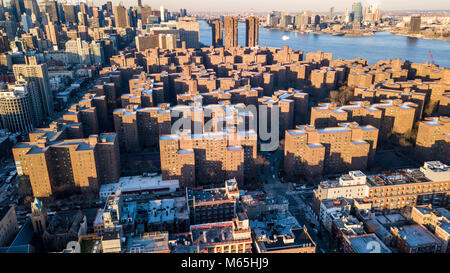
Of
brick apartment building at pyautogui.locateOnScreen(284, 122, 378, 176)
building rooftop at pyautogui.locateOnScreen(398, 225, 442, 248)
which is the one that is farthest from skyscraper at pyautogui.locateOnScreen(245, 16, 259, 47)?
building rooftop at pyautogui.locateOnScreen(398, 225, 442, 248)

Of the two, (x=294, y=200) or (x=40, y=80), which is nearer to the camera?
(x=294, y=200)

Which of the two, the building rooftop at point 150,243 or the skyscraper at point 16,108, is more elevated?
the skyscraper at point 16,108

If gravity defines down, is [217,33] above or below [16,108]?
above

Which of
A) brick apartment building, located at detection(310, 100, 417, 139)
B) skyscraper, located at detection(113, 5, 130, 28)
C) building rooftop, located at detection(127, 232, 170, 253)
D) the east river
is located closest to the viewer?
building rooftop, located at detection(127, 232, 170, 253)

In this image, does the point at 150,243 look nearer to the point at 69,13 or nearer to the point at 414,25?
the point at 414,25

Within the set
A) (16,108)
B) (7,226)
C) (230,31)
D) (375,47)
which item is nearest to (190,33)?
(230,31)

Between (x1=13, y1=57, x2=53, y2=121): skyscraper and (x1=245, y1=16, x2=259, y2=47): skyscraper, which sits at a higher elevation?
(x1=245, y1=16, x2=259, y2=47): skyscraper

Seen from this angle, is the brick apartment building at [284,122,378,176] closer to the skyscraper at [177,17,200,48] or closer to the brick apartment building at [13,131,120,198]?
the brick apartment building at [13,131,120,198]

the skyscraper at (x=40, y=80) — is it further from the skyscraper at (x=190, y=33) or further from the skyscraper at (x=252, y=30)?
the skyscraper at (x=252, y=30)

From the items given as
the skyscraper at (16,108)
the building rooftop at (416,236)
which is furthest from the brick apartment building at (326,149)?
the skyscraper at (16,108)

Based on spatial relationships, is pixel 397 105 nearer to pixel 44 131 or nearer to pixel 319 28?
pixel 44 131
